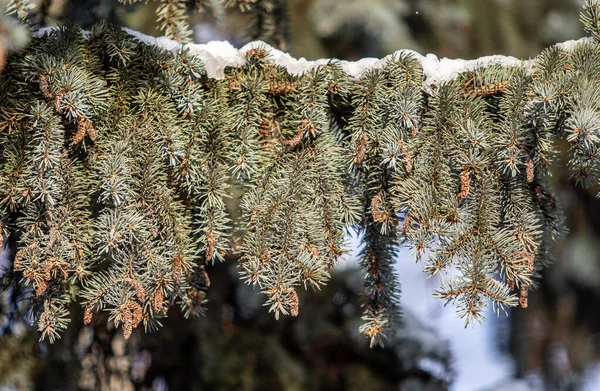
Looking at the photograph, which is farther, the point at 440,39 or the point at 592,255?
the point at 592,255

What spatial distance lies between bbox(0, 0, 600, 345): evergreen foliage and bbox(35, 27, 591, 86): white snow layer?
2cm

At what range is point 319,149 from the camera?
3.43 ft

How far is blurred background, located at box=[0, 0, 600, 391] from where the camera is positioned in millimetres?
1652

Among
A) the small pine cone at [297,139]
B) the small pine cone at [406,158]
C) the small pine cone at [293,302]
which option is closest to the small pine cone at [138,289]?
the small pine cone at [293,302]

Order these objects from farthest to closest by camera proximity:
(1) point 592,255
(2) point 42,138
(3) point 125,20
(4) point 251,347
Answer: (1) point 592,255 < (4) point 251,347 < (3) point 125,20 < (2) point 42,138

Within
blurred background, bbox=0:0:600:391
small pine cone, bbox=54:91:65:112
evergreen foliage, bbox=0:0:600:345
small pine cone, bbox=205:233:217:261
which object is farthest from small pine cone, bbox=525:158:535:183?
blurred background, bbox=0:0:600:391

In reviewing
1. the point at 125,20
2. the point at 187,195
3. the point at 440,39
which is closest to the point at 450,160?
the point at 187,195

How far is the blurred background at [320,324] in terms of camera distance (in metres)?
1.65

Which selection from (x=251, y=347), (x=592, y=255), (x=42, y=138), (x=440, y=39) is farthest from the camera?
(x=592, y=255)

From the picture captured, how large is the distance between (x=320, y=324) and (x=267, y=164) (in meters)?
1.13

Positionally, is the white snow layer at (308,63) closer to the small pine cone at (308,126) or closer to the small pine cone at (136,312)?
the small pine cone at (308,126)

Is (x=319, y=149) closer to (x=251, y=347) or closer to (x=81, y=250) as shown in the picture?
(x=81, y=250)

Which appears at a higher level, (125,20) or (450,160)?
(125,20)

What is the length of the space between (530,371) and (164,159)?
2119 mm
